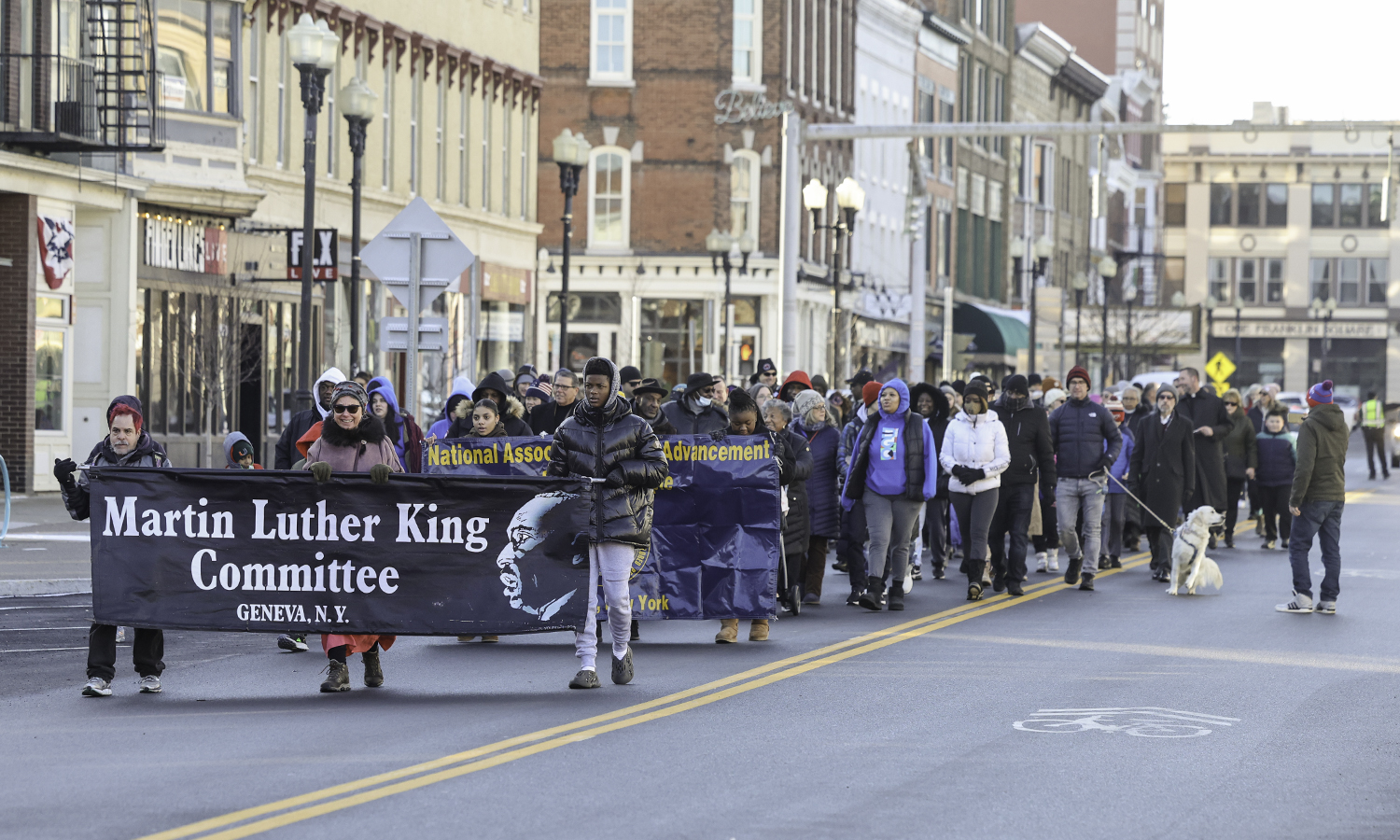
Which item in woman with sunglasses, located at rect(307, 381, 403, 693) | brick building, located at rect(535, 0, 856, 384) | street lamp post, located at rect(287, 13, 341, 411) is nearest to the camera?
woman with sunglasses, located at rect(307, 381, 403, 693)

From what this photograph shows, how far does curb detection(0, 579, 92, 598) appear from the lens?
1878cm

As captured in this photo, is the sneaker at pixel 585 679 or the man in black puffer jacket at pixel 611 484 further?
the man in black puffer jacket at pixel 611 484

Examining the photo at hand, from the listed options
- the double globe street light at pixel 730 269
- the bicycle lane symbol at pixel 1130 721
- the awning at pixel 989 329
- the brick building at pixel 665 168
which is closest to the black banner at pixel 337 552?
the bicycle lane symbol at pixel 1130 721

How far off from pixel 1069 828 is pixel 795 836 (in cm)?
112

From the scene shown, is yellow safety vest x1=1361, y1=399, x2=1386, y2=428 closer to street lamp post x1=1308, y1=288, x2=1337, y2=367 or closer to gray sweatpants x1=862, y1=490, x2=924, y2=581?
gray sweatpants x1=862, y1=490, x2=924, y2=581

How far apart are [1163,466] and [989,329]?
49.6m

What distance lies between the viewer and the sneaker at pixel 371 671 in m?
13.4

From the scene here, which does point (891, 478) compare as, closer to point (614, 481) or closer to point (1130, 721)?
point (614, 481)

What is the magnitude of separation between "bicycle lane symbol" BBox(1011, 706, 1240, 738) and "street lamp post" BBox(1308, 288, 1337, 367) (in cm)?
9071

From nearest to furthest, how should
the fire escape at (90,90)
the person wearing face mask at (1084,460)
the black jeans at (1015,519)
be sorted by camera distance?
the black jeans at (1015,519) → the person wearing face mask at (1084,460) → the fire escape at (90,90)

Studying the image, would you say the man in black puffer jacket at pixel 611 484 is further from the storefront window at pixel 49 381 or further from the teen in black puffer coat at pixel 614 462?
the storefront window at pixel 49 381

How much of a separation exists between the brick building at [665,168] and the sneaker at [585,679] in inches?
1825

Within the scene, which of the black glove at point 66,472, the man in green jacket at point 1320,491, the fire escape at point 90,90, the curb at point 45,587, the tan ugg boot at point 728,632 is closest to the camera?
the black glove at point 66,472

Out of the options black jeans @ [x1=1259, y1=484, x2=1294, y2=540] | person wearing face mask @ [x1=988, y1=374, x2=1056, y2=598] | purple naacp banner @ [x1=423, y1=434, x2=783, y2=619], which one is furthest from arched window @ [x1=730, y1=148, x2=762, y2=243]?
purple naacp banner @ [x1=423, y1=434, x2=783, y2=619]
